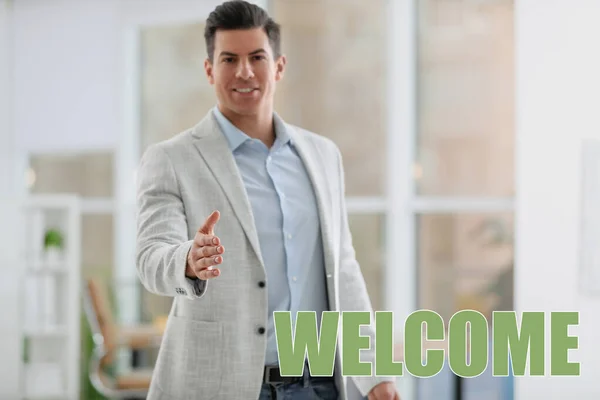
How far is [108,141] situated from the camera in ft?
19.6

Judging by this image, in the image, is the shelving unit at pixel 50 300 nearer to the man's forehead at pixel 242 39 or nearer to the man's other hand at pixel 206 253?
the man's forehead at pixel 242 39

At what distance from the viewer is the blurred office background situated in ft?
13.2

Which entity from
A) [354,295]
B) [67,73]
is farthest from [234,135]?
[67,73]

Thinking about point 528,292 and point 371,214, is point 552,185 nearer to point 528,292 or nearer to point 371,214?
point 528,292

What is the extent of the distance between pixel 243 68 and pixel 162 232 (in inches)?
15.1

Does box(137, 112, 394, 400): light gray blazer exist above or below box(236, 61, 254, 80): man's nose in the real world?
below

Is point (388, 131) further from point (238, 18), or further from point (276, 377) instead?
point (276, 377)

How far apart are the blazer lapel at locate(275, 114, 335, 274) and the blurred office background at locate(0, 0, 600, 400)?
2.32 meters

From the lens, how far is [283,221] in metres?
1.85

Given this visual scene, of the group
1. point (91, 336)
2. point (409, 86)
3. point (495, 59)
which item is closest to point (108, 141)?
point (91, 336)

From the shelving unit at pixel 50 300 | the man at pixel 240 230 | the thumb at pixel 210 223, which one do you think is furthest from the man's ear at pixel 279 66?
the shelving unit at pixel 50 300

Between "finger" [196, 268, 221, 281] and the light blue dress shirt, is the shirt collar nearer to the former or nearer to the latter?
the light blue dress shirt

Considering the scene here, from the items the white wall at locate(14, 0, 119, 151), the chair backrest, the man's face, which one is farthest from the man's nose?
the white wall at locate(14, 0, 119, 151)

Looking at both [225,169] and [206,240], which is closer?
[206,240]
